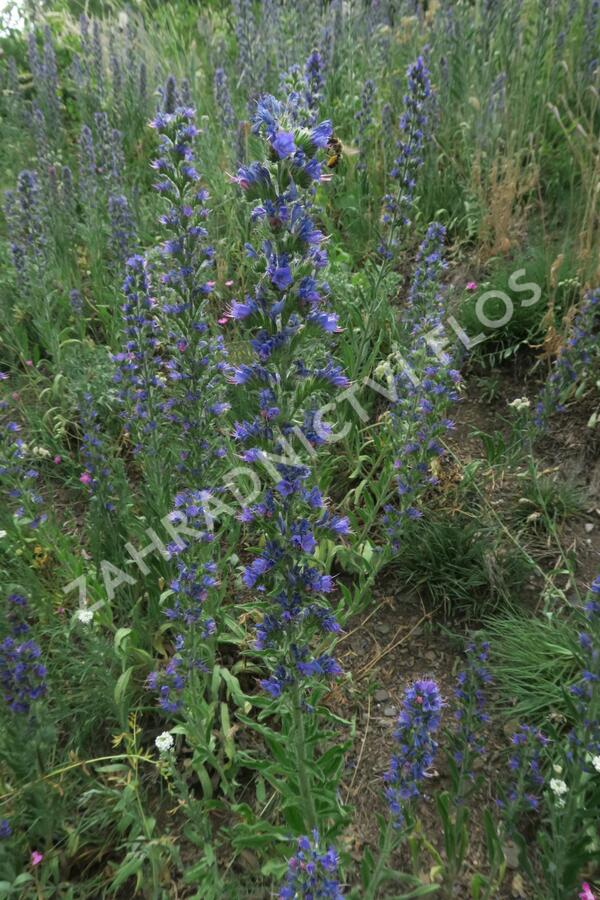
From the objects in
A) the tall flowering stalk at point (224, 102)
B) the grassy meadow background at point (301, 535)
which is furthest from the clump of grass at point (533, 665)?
the tall flowering stalk at point (224, 102)

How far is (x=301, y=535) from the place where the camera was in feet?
5.33

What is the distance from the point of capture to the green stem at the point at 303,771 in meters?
1.86

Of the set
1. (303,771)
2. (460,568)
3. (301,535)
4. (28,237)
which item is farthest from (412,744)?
(28,237)

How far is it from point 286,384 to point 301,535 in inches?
15.6

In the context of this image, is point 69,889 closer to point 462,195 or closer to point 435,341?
point 435,341

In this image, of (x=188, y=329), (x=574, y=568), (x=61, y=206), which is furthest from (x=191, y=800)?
(x=61, y=206)

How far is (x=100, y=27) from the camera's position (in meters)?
7.80

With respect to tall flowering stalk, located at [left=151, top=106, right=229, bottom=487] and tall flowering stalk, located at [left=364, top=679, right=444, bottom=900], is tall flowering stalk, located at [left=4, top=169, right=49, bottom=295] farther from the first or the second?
tall flowering stalk, located at [left=364, top=679, right=444, bottom=900]

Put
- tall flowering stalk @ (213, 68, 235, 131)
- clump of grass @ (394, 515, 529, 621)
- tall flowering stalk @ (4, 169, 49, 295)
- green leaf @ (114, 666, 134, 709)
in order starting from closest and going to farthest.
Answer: green leaf @ (114, 666, 134, 709) → clump of grass @ (394, 515, 529, 621) → tall flowering stalk @ (4, 169, 49, 295) → tall flowering stalk @ (213, 68, 235, 131)

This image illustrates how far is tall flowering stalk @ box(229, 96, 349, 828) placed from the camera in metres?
1.44

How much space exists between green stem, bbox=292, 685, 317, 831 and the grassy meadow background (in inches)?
0.6

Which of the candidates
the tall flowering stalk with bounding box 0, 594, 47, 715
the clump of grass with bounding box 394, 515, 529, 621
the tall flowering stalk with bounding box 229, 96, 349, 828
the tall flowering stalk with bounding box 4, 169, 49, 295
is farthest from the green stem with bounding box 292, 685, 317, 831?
the tall flowering stalk with bounding box 4, 169, 49, 295

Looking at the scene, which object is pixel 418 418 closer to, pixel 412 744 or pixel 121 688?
pixel 412 744

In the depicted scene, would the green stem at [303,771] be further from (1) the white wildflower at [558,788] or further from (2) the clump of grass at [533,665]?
(2) the clump of grass at [533,665]
